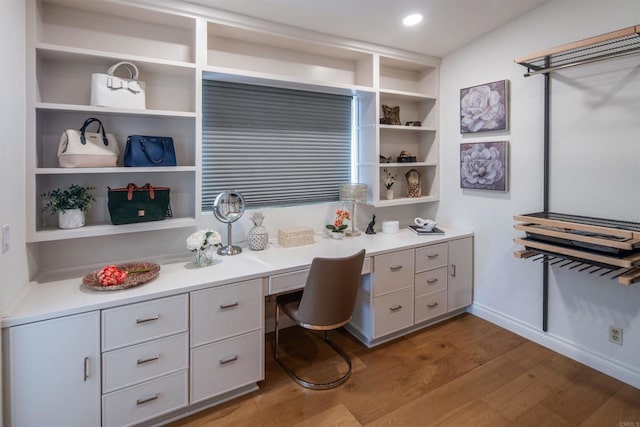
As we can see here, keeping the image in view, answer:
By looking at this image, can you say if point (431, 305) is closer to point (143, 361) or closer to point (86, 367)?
point (143, 361)

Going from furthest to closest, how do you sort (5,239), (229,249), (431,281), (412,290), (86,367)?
1. (431,281)
2. (412,290)
3. (229,249)
4. (86,367)
5. (5,239)

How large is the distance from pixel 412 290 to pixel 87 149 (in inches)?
94.4

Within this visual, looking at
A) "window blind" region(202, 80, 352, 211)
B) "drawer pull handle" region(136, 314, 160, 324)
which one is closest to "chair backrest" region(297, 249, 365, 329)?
"drawer pull handle" region(136, 314, 160, 324)

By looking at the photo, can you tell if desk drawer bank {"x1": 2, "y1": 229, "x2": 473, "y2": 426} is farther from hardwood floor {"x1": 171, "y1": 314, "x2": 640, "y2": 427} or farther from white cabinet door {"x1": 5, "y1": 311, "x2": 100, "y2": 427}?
hardwood floor {"x1": 171, "y1": 314, "x2": 640, "y2": 427}

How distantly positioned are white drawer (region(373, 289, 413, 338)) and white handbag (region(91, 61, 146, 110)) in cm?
206

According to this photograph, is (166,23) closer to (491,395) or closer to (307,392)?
(307,392)

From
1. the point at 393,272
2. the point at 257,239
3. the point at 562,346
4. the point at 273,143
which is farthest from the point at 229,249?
the point at 562,346

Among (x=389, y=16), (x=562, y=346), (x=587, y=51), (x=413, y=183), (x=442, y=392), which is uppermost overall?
(x=389, y=16)

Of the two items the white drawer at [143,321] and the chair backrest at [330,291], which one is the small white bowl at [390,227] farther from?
the white drawer at [143,321]

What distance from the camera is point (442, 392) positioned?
2.12 meters

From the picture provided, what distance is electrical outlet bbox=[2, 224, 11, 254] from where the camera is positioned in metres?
1.45

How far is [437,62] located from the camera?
3285mm

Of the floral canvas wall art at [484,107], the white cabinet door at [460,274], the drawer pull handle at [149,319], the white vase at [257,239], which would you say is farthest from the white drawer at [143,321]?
the floral canvas wall art at [484,107]

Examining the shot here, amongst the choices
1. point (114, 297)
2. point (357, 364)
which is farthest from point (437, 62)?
point (114, 297)
